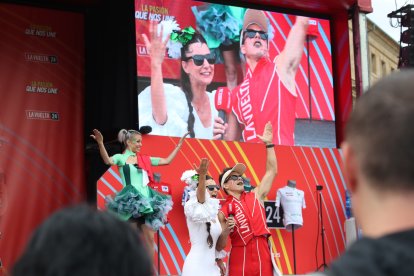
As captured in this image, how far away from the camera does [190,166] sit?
10820 millimetres

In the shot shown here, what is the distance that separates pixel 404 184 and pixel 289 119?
10.9 metres

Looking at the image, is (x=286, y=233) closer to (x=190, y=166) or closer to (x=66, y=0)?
(x=190, y=166)

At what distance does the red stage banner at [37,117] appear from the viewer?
11.4 m

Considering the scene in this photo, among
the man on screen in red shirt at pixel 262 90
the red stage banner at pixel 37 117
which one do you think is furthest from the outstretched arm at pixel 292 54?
the red stage banner at pixel 37 117

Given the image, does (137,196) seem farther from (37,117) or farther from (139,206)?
(37,117)

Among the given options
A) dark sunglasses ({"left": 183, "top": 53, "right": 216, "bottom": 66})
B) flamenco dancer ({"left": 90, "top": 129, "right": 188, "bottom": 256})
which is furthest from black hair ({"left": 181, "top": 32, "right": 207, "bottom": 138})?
flamenco dancer ({"left": 90, "top": 129, "right": 188, "bottom": 256})

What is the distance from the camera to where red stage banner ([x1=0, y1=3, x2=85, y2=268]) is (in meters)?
11.4

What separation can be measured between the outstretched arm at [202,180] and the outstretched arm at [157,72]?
269cm

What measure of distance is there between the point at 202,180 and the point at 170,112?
308 centimetres

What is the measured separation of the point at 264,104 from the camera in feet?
38.8

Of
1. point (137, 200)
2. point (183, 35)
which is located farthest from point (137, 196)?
point (183, 35)

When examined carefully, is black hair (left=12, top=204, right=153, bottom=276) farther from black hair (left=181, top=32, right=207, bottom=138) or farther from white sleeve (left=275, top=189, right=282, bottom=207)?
white sleeve (left=275, top=189, right=282, bottom=207)

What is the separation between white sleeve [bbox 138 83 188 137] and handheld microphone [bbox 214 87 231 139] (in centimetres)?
58

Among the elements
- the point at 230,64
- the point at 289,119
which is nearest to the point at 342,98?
the point at 289,119
